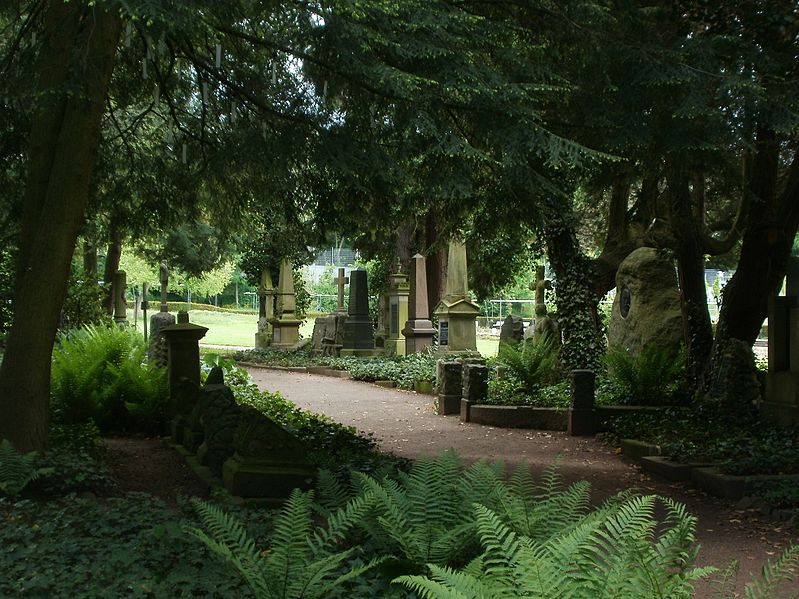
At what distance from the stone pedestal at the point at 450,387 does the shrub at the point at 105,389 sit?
16.8 feet

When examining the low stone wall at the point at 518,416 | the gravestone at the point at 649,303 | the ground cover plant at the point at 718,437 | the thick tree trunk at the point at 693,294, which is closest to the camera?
the ground cover plant at the point at 718,437

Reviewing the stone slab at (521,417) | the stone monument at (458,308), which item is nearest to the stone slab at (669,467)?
the stone slab at (521,417)

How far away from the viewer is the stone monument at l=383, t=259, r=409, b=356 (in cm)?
2544

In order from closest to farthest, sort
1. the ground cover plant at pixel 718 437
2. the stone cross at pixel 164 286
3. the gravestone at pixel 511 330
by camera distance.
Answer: the ground cover plant at pixel 718 437 → the gravestone at pixel 511 330 → the stone cross at pixel 164 286

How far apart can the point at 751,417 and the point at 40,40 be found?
933 cm

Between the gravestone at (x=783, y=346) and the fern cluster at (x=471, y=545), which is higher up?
the gravestone at (x=783, y=346)

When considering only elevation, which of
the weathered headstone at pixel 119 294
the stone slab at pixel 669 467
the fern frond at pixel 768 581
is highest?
the weathered headstone at pixel 119 294

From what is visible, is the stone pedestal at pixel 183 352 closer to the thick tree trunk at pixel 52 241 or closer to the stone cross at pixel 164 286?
the thick tree trunk at pixel 52 241

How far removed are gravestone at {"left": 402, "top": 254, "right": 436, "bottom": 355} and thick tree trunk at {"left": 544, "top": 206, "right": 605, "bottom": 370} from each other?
903 centimetres

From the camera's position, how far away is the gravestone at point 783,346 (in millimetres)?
10711

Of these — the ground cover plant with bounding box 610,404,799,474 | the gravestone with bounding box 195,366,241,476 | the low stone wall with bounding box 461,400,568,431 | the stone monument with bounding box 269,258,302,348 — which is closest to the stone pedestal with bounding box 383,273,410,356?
the stone monument with bounding box 269,258,302,348

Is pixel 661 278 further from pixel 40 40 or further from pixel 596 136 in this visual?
pixel 40 40

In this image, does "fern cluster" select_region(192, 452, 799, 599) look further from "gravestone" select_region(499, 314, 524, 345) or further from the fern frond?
"gravestone" select_region(499, 314, 524, 345)

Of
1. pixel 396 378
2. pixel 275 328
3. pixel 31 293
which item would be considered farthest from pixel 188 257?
pixel 31 293
